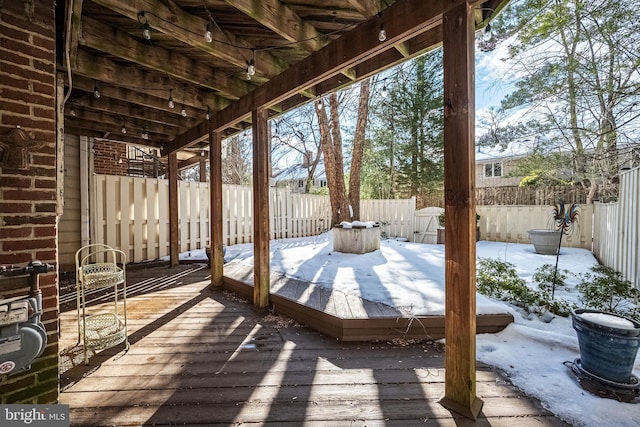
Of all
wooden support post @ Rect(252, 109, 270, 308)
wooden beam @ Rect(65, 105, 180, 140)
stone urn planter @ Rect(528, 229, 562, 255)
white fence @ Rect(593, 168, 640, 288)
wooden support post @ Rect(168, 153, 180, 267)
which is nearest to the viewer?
white fence @ Rect(593, 168, 640, 288)

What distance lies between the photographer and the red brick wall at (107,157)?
5.92 metres

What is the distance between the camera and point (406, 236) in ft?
29.2

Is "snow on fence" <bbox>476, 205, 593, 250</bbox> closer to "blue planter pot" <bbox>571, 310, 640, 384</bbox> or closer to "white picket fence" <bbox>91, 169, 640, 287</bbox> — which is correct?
"white picket fence" <bbox>91, 169, 640, 287</bbox>

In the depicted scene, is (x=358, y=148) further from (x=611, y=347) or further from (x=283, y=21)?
(x=611, y=347)

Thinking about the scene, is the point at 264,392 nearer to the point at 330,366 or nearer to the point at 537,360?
the point at 330,366

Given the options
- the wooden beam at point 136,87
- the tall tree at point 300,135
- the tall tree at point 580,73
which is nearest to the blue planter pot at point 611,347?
the tall tree at point 580,73

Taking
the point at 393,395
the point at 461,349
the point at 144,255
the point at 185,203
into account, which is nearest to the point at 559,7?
the point at 461,349

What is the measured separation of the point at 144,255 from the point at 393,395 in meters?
Result: 5.65

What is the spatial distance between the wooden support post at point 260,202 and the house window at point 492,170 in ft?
46.4

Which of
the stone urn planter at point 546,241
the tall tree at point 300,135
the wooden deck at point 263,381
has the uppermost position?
the tall tree at point 300,135

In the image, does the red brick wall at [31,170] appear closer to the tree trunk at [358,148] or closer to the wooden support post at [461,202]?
the wooden support post at [461,202]

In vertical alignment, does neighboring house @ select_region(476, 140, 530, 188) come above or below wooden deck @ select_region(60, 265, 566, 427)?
above

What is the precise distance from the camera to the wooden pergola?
1.56 m

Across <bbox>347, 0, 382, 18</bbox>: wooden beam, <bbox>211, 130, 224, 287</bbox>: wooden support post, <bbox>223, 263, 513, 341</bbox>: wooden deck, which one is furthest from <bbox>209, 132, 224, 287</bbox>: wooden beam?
<bbox>347, 0, 382, 18</bbox>: wooden beam
